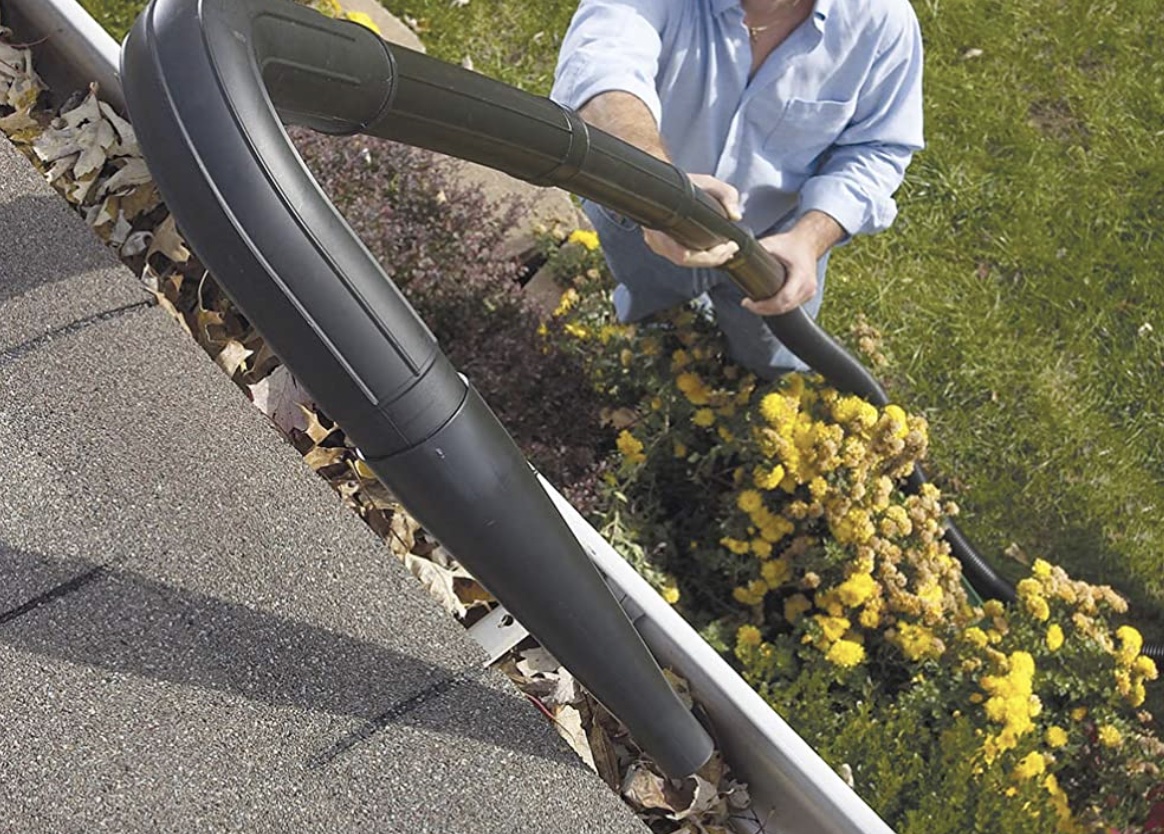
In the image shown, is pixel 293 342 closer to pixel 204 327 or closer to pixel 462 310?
pixel 204 327

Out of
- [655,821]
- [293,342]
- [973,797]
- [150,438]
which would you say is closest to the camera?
[293,342]

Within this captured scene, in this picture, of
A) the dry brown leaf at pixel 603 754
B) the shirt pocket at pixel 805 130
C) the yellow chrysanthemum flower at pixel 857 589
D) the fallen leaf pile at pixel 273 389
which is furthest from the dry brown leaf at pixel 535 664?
the shirt pocket at pixel 805 130

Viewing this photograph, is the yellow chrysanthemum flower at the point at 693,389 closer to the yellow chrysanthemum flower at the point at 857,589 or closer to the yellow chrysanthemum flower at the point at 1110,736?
the yellow chrysanthemum flower at the point at 857,589

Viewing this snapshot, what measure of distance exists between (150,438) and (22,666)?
355 millimetres

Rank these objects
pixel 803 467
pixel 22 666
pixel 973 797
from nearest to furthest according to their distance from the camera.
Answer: pixel 22 666 → pixel 973 797 → pixel 803 467

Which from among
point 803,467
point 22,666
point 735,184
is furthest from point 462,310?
point 22,666

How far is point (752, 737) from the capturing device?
179cm

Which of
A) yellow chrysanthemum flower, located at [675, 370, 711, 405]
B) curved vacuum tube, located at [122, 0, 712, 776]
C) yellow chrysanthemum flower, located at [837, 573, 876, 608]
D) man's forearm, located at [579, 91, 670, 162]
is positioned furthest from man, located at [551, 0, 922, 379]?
curved vacuum tube, located at [122, 0, 712, 776]

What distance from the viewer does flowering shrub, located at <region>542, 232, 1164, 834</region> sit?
2.84m

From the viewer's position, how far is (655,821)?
1.79 meters

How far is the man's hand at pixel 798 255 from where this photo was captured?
3.01m

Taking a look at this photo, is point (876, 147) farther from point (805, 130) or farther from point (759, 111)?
point (759, 111)

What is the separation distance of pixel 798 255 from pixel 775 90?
1.35 feet

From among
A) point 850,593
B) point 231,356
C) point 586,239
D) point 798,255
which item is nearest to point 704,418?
point 798,255
